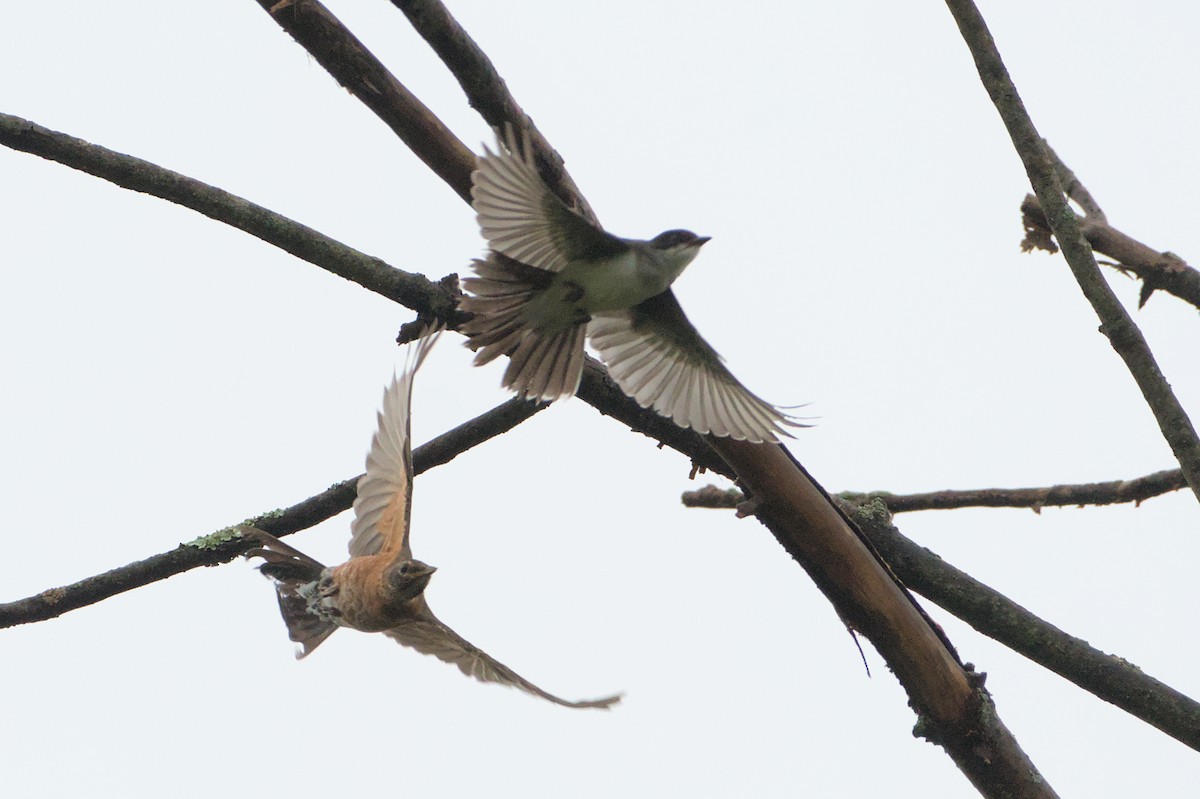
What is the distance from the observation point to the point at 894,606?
3641mm

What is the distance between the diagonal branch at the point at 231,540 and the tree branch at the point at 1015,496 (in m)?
0.88

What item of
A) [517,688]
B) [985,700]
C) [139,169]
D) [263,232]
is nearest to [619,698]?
[517,688]

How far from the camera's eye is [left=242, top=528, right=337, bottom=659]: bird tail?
4.70 meters

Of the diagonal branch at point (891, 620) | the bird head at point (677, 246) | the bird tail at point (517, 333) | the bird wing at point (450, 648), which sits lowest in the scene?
the diagonal branch at point (891, 620)

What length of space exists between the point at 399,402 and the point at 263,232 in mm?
1484

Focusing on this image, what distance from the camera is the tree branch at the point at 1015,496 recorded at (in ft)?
14.3

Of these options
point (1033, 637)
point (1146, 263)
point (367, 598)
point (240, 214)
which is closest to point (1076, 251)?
point (1146, 263)

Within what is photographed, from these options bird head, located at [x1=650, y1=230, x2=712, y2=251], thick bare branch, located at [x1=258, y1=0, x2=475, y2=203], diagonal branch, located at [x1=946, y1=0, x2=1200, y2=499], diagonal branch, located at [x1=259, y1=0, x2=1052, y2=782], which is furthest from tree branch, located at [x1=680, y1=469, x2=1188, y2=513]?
thick bare branch, located at [x1=258, y1=0, x2=475, y2=203]

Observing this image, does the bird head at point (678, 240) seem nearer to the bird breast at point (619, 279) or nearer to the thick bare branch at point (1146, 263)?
the bird breast at point (619, 279)

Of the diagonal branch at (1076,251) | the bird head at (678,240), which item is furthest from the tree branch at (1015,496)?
the diagonal branch at (1076,251)

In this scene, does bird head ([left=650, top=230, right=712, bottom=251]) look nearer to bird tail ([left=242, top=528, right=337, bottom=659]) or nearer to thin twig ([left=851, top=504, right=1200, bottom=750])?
thin twig ([left=851, top=504, right=1200, bottom=750])

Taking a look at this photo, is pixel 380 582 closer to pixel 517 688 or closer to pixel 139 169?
pixel 517 688

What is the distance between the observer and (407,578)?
14.2 feet

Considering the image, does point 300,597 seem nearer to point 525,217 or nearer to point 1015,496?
point 525,217
